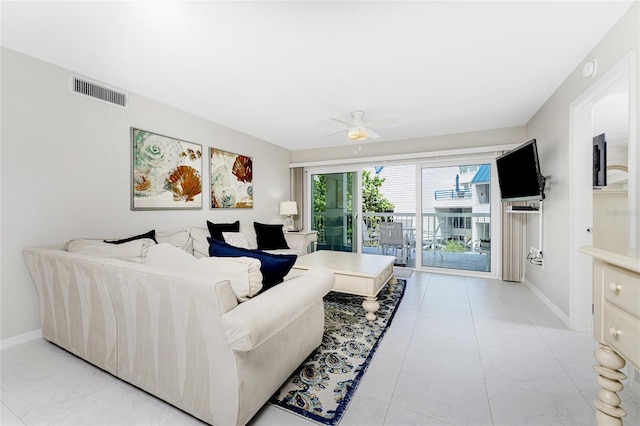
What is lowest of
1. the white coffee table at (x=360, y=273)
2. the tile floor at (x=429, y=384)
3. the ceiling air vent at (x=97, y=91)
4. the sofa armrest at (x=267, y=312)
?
the tile floor at (x=429, y=384)

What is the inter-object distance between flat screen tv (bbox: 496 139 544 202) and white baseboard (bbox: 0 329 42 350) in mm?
4935

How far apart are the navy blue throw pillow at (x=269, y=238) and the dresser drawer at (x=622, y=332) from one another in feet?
11.9

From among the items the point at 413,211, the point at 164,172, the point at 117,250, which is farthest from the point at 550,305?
the point at 164,172

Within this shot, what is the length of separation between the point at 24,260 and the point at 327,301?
8.98ft

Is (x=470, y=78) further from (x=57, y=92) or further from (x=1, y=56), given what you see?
(x=1, y=56)

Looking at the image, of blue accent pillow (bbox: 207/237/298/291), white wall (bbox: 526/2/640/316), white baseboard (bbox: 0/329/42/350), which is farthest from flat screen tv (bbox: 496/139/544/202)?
white baseboard (bbox: 0/329/42/350)

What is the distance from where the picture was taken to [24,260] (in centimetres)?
216

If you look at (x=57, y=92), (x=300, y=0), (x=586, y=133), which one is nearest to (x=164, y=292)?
(x=300, y=0)

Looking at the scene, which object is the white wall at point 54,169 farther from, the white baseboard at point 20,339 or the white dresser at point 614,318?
the white dresser at point 614,318

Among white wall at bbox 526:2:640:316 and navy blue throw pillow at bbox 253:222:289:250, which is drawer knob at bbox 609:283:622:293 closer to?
white wall at bbox 526:2:640:316

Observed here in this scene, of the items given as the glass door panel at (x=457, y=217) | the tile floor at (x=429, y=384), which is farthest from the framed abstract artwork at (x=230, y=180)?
the glass door panel at (x=457, y=217)

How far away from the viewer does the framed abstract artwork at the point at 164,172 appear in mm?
2961

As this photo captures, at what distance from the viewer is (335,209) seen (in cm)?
560

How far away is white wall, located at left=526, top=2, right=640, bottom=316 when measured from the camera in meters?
2.01
